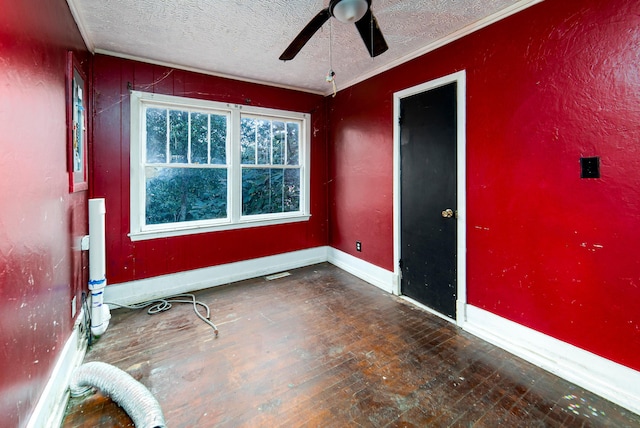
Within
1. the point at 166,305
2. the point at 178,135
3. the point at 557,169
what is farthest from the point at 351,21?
the point at 166,305

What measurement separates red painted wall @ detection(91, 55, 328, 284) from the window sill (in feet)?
0.18

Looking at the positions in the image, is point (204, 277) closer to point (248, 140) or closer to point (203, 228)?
point (203, 228)

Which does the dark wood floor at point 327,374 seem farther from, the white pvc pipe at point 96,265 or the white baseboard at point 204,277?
the white baseboard at point 204,277

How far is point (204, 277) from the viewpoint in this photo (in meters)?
3.43

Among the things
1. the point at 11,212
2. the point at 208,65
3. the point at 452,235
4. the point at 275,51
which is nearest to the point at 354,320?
the point at 452,235

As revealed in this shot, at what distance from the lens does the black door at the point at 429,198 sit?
258 centimetres

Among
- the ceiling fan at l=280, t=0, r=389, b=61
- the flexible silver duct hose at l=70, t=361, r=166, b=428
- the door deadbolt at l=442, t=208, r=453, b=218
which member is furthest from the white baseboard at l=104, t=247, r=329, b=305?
the ceiling fan at l=280, t=0, r=389, b=61

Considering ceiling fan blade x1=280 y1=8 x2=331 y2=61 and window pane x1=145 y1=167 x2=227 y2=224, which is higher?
ceiling fan blade x1=280 y1=8 x2=331 y2=61

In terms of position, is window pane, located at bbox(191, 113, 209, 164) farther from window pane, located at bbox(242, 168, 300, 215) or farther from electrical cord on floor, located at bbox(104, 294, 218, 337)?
electrical cord on floor, located at bbox(104, 294, 218, 337)

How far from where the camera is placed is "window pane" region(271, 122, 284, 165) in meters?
3.95

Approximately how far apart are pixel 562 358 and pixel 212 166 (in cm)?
368

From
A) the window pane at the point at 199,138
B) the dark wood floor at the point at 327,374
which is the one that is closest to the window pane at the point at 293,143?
the window pane at the point at 199,138

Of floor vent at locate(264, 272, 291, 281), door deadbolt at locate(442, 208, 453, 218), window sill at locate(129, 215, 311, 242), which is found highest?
door deadbolt at locate(442, 208, 453, 218)

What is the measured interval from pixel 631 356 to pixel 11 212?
3258 millimetres
